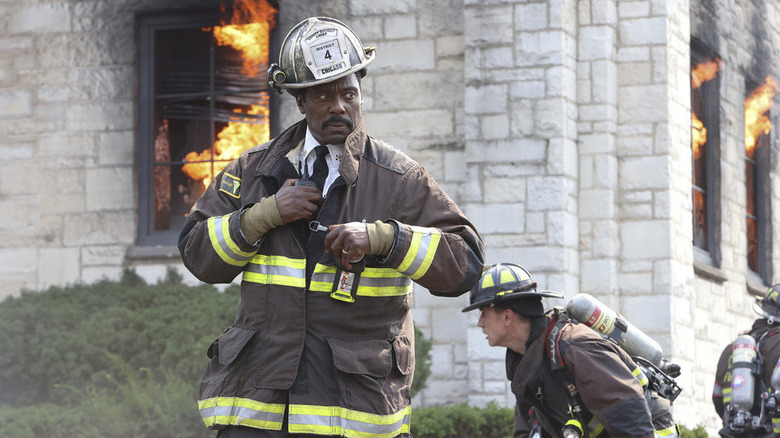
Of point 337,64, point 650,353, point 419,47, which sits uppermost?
point 419,47

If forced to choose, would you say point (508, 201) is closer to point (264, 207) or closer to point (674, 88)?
point (674, 88)

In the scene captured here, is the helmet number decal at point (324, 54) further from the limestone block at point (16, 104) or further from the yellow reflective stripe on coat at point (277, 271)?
the limestone block at point (16, 104)

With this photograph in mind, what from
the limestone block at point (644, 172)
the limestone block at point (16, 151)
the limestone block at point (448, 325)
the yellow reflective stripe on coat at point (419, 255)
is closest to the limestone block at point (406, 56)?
the limestone block at point (644, 172)

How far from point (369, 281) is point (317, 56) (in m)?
0.73

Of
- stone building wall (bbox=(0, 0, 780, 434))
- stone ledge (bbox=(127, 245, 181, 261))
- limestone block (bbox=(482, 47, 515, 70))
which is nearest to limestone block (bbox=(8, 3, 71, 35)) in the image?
stone building wall (bbox=(0, 0, 780, 434))

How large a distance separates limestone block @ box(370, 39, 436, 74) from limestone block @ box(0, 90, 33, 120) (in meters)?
3.16

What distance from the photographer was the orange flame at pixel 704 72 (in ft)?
42.1

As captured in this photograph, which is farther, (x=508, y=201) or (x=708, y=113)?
(x=708, y=113)

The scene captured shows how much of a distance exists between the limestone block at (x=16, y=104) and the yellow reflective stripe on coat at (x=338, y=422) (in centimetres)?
817

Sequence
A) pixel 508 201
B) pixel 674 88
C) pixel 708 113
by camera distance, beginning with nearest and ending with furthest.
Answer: pixel 508 201
pixel 674 88
pixel 708 113

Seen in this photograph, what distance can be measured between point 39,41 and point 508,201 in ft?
14.8

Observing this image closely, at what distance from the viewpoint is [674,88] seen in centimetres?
1078

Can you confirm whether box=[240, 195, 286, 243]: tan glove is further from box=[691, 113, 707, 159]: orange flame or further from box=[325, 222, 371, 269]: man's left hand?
box=[691, 113, 707, 159]: orange flame

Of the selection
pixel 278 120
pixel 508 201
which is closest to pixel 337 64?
pixel 508 201
